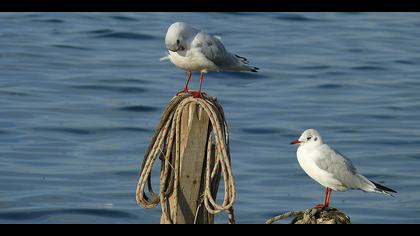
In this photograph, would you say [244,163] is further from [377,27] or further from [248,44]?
[377,27]

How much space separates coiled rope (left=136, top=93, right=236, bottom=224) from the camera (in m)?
7.18

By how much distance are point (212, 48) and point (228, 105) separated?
34.4 feet

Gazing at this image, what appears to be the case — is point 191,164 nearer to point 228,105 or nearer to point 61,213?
point 61,213

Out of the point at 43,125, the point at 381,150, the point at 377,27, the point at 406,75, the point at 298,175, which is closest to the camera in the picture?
the point at 298,175

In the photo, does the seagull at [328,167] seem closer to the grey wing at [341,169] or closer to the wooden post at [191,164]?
the grey wing at [341,169]

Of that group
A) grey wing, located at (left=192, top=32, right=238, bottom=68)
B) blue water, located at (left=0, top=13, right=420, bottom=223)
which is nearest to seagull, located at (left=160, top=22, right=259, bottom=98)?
grey wing, located at (left=192, top=32, right=238, bottom=68)

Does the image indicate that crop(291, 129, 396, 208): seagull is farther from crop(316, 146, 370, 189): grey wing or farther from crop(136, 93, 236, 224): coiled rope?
crop(136, 93, 236, 224): coiled rope

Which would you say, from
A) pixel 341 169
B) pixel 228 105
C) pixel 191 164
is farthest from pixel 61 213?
pixel 228 105

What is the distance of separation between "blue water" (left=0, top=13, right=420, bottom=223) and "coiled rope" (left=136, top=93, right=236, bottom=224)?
5341 mm

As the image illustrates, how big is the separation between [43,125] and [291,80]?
5.98m
